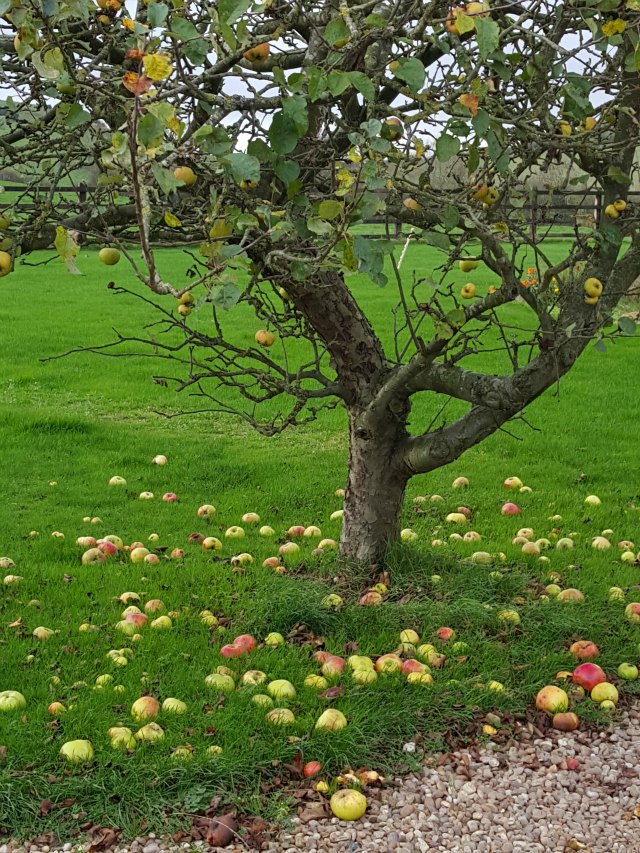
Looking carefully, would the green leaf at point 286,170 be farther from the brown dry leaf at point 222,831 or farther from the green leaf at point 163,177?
the brown dry leaf at point 222,831

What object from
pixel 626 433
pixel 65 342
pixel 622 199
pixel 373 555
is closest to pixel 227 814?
pixel 373 555

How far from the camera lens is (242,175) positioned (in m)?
2.32

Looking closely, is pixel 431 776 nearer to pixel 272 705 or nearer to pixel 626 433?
pixel 272 705

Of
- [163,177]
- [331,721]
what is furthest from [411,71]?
[331,721]

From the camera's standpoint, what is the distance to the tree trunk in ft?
16.1

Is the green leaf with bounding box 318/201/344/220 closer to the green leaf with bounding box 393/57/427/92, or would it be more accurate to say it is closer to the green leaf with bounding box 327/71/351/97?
the green leaf with bounding box 327/71/351/97

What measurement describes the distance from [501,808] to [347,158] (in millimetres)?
2533

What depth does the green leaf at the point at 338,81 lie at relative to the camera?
7.93 ft

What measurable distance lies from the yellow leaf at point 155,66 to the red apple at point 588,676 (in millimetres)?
3232

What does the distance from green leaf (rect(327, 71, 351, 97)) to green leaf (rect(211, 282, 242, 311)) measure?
60 cm

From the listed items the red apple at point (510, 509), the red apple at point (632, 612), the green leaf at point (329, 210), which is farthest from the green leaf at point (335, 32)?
the red apple at point (510, 509)

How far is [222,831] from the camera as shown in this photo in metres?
3.14

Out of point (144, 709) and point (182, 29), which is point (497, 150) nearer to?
point (182, 29)

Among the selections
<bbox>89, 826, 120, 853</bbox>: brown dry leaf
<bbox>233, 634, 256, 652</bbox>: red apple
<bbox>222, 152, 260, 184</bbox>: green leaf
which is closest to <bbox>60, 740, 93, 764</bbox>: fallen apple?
<bbox>89, 826, 120, 853</bbox>: brown dry leaf
